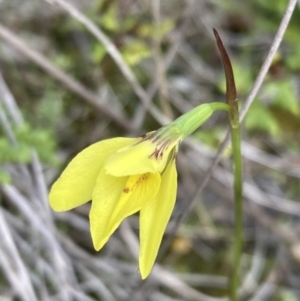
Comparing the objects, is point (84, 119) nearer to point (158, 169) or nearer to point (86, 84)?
point (86, 84)

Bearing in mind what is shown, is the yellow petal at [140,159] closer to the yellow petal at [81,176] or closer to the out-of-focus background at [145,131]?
the yellow petal at [81,176]

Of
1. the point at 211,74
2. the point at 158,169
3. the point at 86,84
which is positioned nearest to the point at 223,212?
the point at 211,74

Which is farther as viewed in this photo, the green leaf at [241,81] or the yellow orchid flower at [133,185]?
the green leaf at [241,81]

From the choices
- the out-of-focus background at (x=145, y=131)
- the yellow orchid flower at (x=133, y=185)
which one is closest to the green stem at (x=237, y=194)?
the yellow orchid flower at (x=133, y=185)

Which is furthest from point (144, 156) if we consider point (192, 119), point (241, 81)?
point (241, 81)

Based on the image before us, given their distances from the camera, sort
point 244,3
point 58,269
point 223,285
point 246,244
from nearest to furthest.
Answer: point 58,269 → point 223,285 → point 246,244 → point 244,3

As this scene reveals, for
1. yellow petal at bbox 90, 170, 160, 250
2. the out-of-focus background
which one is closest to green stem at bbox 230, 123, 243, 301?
yellow petal at bbox 90, 170, 160, 250

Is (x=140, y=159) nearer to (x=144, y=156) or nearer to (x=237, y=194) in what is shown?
(x=144, y=156)

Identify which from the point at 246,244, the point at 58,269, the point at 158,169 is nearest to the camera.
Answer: the point at 158,169
